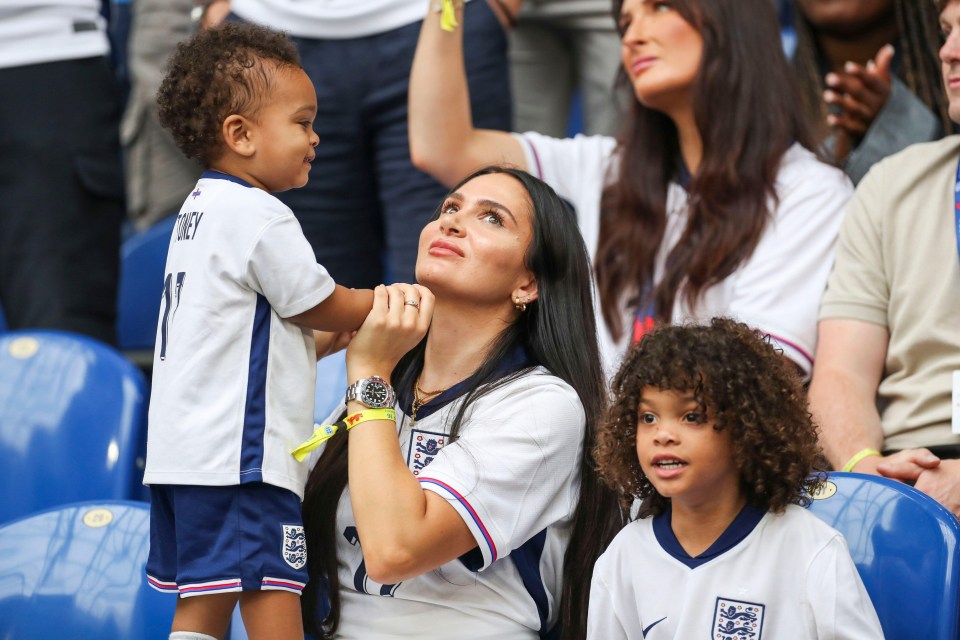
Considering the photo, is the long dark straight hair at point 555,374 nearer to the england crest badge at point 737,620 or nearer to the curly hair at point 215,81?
the england crest badge at point 737,620

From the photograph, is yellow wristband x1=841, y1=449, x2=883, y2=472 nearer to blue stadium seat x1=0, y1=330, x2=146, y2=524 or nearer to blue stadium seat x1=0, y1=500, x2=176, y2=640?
blue stadium seat x1=0, y1=500, x2=176, y2=640

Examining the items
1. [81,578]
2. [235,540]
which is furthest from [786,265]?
[81,578]

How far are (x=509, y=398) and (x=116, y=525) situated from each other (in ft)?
2.27

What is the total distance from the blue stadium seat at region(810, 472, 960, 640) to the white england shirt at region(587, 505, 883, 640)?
0.15m

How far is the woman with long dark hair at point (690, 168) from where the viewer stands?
2.46m

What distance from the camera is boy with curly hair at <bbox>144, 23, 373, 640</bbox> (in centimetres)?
161

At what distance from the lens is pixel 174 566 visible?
170 centimetres

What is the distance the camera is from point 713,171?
2.58 meters

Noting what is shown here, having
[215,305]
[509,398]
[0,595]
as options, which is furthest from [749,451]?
[0,595]

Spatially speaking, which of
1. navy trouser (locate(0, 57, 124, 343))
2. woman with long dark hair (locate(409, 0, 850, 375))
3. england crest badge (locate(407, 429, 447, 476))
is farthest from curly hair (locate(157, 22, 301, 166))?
navy trouser (locate(0, 57, 124, 343))

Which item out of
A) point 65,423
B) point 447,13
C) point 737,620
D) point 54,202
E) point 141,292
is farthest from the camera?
point 141,292

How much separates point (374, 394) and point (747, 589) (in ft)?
1.76

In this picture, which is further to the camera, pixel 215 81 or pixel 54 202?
pixel 54 202

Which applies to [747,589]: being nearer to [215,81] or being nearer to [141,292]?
[215,81]
